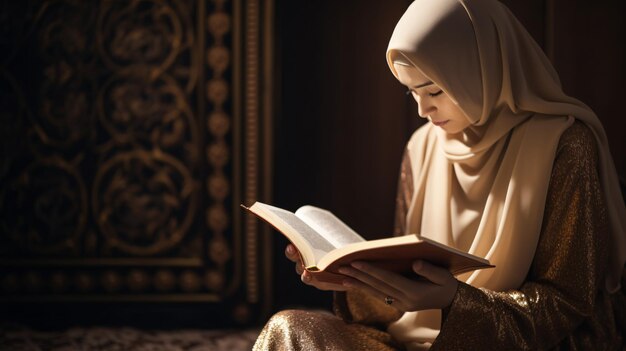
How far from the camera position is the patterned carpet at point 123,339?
2076 millimetres

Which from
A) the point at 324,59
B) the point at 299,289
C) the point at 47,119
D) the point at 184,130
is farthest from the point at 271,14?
the point at 299,289

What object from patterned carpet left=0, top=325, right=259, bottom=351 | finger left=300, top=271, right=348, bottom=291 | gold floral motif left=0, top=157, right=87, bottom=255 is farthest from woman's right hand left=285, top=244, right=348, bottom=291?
gold floral motif left=0, top=157, right=87, bottom=255

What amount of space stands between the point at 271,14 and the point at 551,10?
0.86 m

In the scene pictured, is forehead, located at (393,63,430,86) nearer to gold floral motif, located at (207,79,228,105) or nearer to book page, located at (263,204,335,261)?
book page, located at (263,204,335,261)

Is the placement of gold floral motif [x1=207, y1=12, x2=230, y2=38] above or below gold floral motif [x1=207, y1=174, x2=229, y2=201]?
above

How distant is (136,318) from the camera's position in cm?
229

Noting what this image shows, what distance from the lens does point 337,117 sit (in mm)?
2391

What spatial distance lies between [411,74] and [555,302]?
19.5 inches

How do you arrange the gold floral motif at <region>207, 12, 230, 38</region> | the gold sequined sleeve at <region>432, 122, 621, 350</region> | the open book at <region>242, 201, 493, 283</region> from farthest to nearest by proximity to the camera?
the gold floral motif at <region>207, 12, 230, 38</region>
the gold sequined sleeve at <region>432, 122, 621, 350</region>
the open book at <region>242, 201, 493, 283</region>

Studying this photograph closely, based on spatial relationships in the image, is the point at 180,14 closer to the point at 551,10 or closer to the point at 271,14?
the point at 271,14

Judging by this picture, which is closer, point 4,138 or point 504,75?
point 504,75

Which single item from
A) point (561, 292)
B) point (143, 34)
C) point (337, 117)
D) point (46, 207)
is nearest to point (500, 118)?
point (561, 292)

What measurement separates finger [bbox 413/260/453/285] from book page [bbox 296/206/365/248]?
229mm

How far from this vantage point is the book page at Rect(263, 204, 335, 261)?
1201mm
